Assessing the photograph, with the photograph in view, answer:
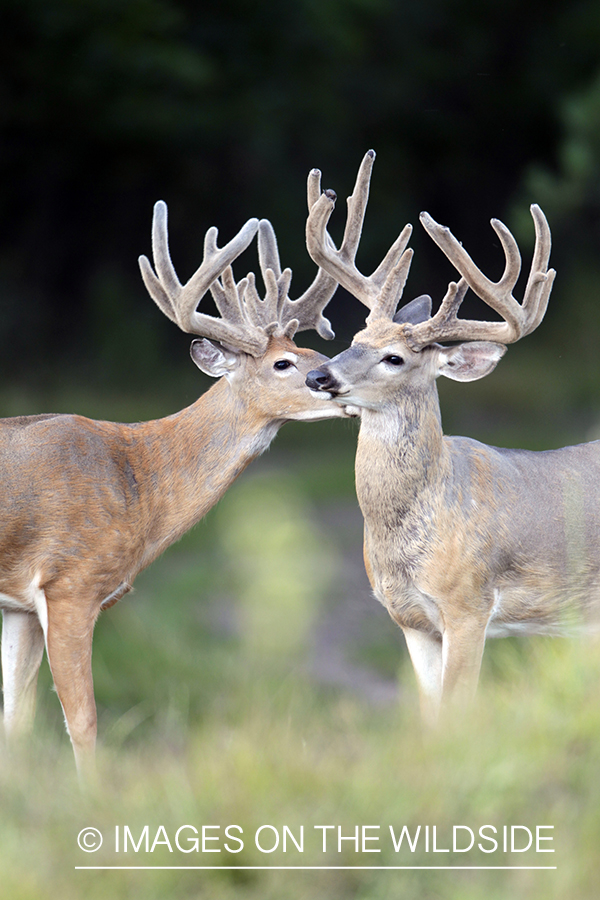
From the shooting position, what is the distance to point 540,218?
406cm

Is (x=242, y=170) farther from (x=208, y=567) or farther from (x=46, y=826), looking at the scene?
(x=46, y=826)

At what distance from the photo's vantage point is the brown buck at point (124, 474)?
4.42m

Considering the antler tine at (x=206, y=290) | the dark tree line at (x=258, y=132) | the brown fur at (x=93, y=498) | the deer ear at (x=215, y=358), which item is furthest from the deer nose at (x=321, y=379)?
Result: the dark tree line at (x=258, y=132)

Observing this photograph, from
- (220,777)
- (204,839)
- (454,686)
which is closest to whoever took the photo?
(204,839)

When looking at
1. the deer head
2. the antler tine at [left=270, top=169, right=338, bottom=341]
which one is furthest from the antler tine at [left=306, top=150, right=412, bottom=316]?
the antler tine at [left=270, top=169, right=338, bottom=341]

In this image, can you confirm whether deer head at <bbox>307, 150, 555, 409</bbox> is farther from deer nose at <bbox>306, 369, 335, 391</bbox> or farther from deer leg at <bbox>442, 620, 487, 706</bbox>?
deer leg at <bbox>442, 620, 487, 706</bbox>

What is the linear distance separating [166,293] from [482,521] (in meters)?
1.60

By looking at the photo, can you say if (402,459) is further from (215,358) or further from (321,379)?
(215,358)

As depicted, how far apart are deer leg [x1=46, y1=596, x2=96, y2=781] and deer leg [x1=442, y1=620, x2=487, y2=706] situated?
137 cm

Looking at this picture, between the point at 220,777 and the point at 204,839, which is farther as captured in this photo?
the point at 220,777

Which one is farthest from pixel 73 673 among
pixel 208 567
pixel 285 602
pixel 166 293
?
pixel 208 567

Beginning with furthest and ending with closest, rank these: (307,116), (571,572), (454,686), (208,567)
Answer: (307,116) → (208,567) → (571,572) → (454,686)

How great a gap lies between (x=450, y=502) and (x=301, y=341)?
11.9 meters

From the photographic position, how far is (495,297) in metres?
4.20
